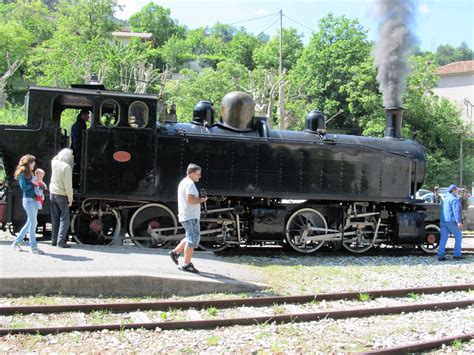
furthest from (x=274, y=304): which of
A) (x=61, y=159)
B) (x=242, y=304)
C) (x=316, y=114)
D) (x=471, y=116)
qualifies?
(x=471, y=116)

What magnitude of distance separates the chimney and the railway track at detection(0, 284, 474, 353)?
4976 mm

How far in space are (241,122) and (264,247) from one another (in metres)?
2.78

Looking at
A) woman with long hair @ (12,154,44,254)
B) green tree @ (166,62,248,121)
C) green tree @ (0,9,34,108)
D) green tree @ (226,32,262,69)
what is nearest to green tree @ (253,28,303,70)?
green tree @ (226,32,262,69)

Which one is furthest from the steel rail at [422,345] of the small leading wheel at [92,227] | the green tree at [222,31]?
the green tree at [222,31]

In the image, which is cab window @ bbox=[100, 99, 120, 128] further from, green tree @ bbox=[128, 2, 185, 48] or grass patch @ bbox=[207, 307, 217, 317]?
green tree @ bbox=[128, 2, 185, 48]

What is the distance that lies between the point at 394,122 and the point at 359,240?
296 centimetres

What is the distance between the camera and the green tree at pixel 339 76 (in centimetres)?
3434

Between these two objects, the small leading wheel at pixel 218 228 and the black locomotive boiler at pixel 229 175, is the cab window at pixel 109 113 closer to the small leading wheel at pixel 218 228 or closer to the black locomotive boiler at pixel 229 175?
the black locomotive boiler at pixel 229 175

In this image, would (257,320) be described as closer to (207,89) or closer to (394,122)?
(394,122)

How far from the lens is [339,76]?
122 feet

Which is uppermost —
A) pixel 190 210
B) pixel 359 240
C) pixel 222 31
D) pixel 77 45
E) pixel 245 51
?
pixel 222 31

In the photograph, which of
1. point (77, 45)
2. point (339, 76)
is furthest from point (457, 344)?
point (77, 45)

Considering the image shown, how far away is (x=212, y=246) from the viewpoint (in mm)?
10039

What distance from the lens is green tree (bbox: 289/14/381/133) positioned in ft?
113
